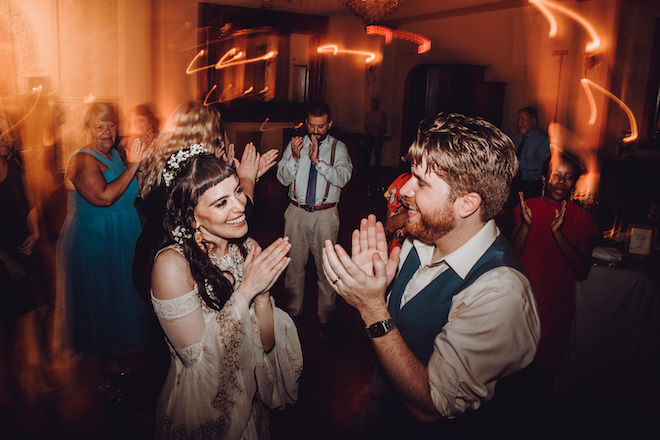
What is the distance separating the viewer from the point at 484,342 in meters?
1.28

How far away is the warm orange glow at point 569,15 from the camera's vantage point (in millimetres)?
7062

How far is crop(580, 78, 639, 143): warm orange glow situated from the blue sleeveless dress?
675 centimetres

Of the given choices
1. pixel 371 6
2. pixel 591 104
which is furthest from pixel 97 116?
pixel 591 104

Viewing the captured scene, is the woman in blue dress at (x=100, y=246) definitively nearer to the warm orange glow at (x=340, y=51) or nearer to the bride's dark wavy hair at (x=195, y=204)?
the bride's dark wavy hair at (x=195, y=204)

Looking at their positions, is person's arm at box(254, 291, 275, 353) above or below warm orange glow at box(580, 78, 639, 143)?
below

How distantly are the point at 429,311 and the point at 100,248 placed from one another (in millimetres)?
2623

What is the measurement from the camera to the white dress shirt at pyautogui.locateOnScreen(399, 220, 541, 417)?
1274 mm

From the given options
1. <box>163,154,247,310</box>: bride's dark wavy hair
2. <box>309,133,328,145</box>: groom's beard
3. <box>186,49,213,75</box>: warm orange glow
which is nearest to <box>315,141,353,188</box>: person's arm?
<box>309,133,328,145</box>: groom's beard

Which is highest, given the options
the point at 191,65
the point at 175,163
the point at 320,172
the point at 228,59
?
→ the point at 228,59

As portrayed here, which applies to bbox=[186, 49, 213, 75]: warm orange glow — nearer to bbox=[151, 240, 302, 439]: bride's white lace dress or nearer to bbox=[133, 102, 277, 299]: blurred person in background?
bbox=[133, 102, 277, 299]: blurred person in background

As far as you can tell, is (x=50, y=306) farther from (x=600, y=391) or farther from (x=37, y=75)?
(x=600, y=391)

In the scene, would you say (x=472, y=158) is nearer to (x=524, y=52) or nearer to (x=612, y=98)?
(x=612, y=98)

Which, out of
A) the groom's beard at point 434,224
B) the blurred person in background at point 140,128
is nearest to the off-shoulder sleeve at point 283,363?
the groom's beard at point 434,224

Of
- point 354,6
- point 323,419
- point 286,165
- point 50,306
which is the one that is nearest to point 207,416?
point 323,419
